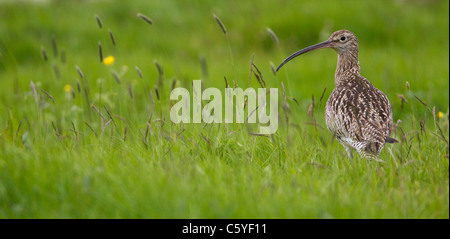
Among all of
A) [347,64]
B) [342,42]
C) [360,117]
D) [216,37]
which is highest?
[216,37]

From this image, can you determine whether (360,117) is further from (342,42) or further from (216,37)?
(216,37)

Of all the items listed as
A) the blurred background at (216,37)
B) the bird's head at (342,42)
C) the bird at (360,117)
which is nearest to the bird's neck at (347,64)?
the bird's head at (342,42)

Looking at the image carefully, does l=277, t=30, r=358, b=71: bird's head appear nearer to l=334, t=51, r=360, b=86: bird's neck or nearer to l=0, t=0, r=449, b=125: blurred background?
l=334, t=51, r=360, b=86: bird's neck

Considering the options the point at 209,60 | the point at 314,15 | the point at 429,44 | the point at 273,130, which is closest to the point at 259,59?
the point at 209,60

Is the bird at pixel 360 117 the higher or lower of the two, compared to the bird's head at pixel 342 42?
lower

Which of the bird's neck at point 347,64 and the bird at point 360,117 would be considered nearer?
the bird at point 360,117

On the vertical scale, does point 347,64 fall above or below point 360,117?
above

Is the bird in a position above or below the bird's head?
below

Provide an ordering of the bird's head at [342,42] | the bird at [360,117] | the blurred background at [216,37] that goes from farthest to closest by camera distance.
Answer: the blurred background at [216,37]
the bird's head at [342,42]
the bird at [360,117]

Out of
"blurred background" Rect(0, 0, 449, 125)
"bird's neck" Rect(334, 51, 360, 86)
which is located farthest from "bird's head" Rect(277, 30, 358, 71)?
"blurred background" Rect(0, 0, 449, 125)

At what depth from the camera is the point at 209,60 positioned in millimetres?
9977

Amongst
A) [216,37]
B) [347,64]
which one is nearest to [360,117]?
[347,64]

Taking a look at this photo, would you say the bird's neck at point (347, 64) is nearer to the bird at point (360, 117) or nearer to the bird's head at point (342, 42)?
the bird's head at point (342, 42)
